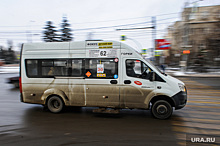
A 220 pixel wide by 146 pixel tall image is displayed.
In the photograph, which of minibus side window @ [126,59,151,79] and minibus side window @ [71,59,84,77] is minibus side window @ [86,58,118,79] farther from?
minibus side window @ [126,59,151,79]

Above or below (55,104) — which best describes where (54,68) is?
above

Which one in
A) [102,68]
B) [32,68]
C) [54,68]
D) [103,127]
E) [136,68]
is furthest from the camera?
[32,68]

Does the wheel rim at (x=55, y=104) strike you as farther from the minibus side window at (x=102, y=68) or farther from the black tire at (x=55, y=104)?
the minibus side window at (x=102, y=68)

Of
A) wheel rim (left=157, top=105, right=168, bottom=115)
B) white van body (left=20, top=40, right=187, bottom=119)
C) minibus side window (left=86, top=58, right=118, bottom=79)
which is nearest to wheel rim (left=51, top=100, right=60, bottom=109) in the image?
white van body (left=20, top=40, right=187, bottom=119)

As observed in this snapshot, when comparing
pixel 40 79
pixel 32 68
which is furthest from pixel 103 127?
pixel 32 68

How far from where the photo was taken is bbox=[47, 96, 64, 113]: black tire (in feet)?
19.1

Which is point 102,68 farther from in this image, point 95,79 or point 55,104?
point 55,104

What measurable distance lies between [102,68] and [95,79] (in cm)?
44

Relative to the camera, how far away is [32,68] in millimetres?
5938

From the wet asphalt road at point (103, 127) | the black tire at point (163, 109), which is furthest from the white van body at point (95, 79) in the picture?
the wet asphalt road at point (103, 127)

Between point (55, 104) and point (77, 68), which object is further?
point (55, 104)

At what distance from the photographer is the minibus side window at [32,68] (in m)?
5.91

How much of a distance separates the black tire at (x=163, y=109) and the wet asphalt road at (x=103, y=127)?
0.64ft

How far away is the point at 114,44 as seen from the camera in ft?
17.6
